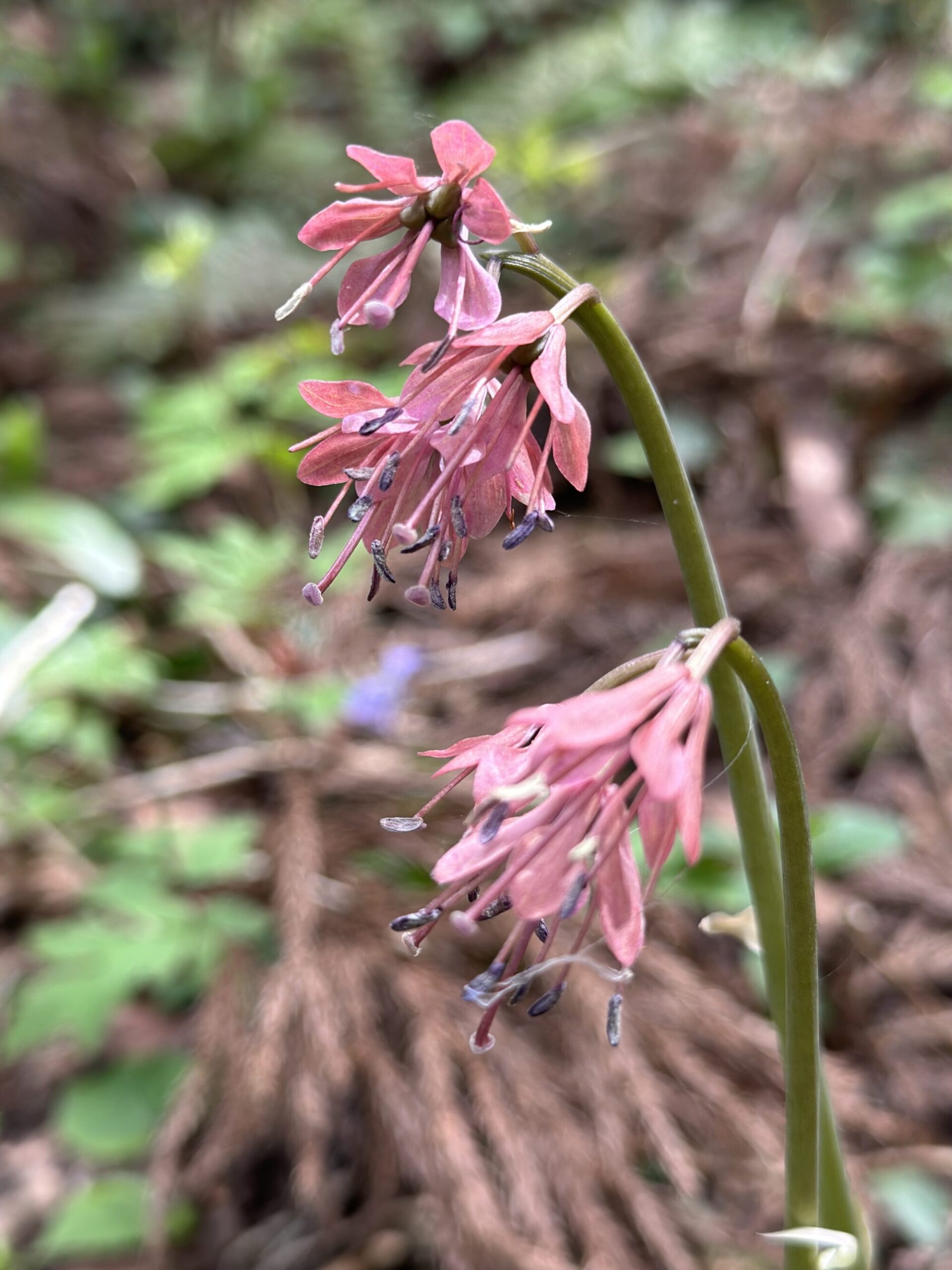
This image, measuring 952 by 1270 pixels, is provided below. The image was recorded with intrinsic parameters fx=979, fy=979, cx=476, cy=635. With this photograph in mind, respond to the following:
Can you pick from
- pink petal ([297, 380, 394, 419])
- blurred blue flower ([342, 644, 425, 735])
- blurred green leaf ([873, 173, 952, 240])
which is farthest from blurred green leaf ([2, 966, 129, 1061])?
blurred green leaf ([873, 173, 952, 240])

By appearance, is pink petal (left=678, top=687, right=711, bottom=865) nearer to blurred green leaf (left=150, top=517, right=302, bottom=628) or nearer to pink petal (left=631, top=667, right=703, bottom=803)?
pink petal (left=631, top=667, right=703, bottom=803)

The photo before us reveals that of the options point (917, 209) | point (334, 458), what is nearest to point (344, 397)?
point (334, 458)

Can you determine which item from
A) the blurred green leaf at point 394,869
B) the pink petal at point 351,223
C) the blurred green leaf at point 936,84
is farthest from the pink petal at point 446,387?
the blurred green leaf at point 936,84

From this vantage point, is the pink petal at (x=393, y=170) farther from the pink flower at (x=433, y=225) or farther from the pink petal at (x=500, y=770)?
the pink petal at (x=500, y=770)

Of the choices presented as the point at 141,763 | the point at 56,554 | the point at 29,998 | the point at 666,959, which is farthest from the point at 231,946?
the point at 56,554

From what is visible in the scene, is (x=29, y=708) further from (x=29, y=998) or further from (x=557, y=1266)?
(x=557, y=1266)
